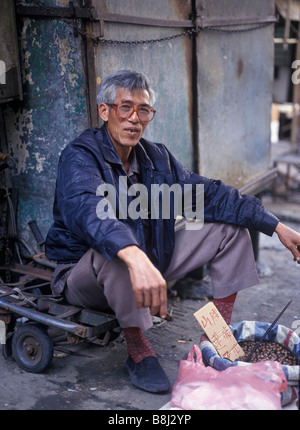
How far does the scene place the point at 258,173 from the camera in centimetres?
551

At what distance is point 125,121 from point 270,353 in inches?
62.1

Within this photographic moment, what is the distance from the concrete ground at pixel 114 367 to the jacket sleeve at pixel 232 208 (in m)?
0.97

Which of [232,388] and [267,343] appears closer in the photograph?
[232,388]

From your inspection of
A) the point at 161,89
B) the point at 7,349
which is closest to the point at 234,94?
the point at 161,89

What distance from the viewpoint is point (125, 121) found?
2951 millimetres

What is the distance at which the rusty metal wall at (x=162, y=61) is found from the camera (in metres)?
3.43

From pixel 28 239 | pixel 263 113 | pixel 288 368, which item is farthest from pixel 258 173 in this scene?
pixel 288 368

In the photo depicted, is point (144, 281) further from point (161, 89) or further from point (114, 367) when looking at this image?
point (161, 89)

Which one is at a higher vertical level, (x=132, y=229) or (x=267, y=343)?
(x=132, y=229)

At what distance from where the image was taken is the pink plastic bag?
239 cm

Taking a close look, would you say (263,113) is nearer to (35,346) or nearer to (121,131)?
(121,131)

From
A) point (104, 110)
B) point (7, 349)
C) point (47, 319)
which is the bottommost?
point (7, 349)

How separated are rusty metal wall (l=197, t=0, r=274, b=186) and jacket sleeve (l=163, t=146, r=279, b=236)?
1.26 metres
